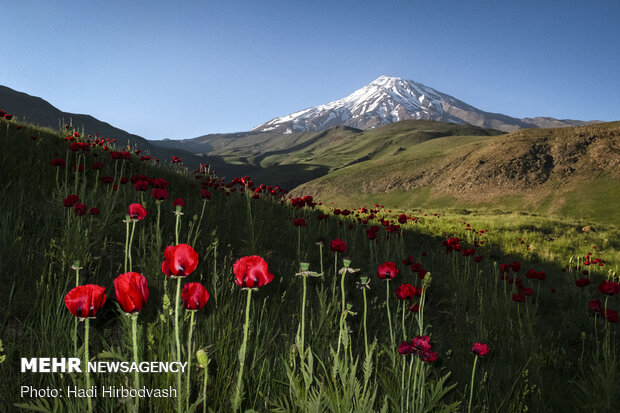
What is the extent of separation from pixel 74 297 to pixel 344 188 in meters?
56.5

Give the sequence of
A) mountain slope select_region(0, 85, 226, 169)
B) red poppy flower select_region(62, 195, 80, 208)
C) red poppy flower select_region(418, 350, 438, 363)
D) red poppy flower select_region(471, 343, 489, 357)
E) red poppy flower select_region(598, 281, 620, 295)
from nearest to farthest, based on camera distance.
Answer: red poppy flower select_region(418, 350, 438, 363), red poppy flower select_region(471, 343, 489, 357), red poppy flower select_region(62, 195, 80, 208), red poppy flower select_region(598, 281, 620, 295), mountain slope select_region(0, 85, 226, 169)

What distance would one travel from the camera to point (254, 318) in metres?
2.27

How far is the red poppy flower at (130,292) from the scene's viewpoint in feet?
2.85

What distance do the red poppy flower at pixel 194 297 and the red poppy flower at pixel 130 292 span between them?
0.59 ft

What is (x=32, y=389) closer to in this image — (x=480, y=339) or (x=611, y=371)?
(x=480, y=339)

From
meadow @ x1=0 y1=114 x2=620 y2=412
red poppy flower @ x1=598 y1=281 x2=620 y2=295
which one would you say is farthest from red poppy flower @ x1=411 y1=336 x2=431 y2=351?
red poppy flower @ x1=598 y1=281 x2=620 y2=295

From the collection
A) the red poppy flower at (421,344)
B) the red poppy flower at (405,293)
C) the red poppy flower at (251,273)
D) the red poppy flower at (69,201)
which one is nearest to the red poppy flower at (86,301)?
the red poppy flower at (251,273)

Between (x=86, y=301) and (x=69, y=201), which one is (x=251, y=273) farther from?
(x=69, y=201)

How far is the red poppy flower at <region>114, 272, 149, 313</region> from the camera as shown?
87 centimetres

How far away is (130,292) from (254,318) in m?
1.49

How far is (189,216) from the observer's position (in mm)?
4930

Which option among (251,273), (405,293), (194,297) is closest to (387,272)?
(405,293)

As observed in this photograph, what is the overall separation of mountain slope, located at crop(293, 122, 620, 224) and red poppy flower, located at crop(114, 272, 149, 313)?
36774 mm

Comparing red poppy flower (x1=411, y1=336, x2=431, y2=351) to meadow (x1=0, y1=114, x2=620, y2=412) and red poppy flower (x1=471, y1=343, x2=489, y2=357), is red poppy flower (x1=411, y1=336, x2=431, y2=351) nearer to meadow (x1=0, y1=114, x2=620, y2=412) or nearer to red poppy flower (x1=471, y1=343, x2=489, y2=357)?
meadow (x1=0, y1=114, x2=620, y2=412)
